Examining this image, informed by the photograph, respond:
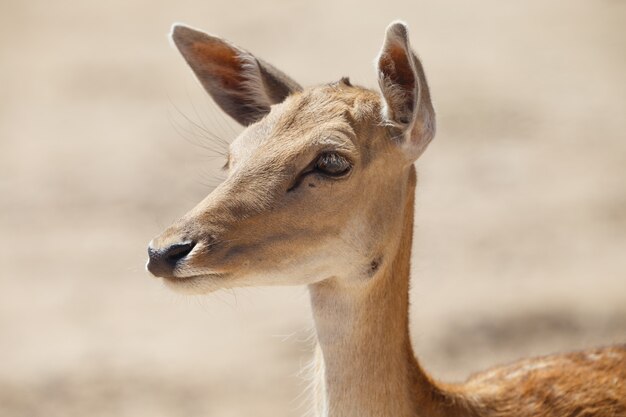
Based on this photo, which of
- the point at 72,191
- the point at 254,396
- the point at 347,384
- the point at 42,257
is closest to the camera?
the point at 347,384

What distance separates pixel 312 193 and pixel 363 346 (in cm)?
71

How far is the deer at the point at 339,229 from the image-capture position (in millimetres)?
4863

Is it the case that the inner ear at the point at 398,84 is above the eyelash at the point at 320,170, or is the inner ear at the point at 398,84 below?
above

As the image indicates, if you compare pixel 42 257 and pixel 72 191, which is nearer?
pixel 42 257

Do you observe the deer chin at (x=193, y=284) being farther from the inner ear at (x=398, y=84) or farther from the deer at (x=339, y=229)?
the inner ear at (x=398, y=84)

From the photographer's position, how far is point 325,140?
5117 mm

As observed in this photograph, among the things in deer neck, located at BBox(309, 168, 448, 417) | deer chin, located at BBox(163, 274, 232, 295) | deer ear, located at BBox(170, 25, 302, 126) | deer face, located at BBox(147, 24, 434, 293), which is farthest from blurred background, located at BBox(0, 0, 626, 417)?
deer chin, located at BBox(163, 274, 232, 295)

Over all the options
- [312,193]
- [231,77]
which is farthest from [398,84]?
[231,77]

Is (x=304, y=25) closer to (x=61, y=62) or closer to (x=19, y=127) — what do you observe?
(x=61, y=62)

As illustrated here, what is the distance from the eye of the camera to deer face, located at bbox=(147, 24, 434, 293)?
4.78m

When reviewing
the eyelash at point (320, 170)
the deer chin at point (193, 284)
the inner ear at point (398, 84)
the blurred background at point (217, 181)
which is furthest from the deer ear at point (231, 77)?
the blurred background at point (217, 181)

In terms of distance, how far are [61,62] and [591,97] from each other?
6.98 m

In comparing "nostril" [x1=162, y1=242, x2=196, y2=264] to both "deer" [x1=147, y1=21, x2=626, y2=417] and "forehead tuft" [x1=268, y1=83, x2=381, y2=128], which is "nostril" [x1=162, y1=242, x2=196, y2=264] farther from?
"forehead tuft" [x1=268, y1=83, x2=381, y2=128]

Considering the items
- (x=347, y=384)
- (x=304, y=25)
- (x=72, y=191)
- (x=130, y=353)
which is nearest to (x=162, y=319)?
(x=130, y=353)
